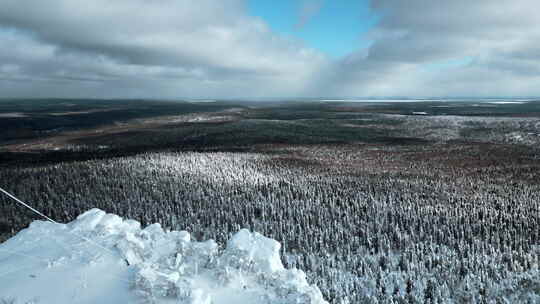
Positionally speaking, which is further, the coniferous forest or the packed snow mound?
the coniferous forest

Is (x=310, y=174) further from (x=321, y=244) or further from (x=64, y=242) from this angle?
(x=64, y=242)

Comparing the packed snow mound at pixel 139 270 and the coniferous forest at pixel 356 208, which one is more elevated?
the packed snow mound at pixel 139 270

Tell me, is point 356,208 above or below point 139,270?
below

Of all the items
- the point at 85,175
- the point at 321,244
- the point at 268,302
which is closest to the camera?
the point at 268,302

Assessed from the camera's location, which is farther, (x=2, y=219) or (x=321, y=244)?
(x=2, y=219)

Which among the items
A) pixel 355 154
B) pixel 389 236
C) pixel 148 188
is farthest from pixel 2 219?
pixel 355 154

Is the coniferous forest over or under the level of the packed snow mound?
under

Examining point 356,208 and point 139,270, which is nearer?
point 139,270

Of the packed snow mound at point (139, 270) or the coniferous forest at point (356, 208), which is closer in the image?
the packed snow mound at point (139, 270)
